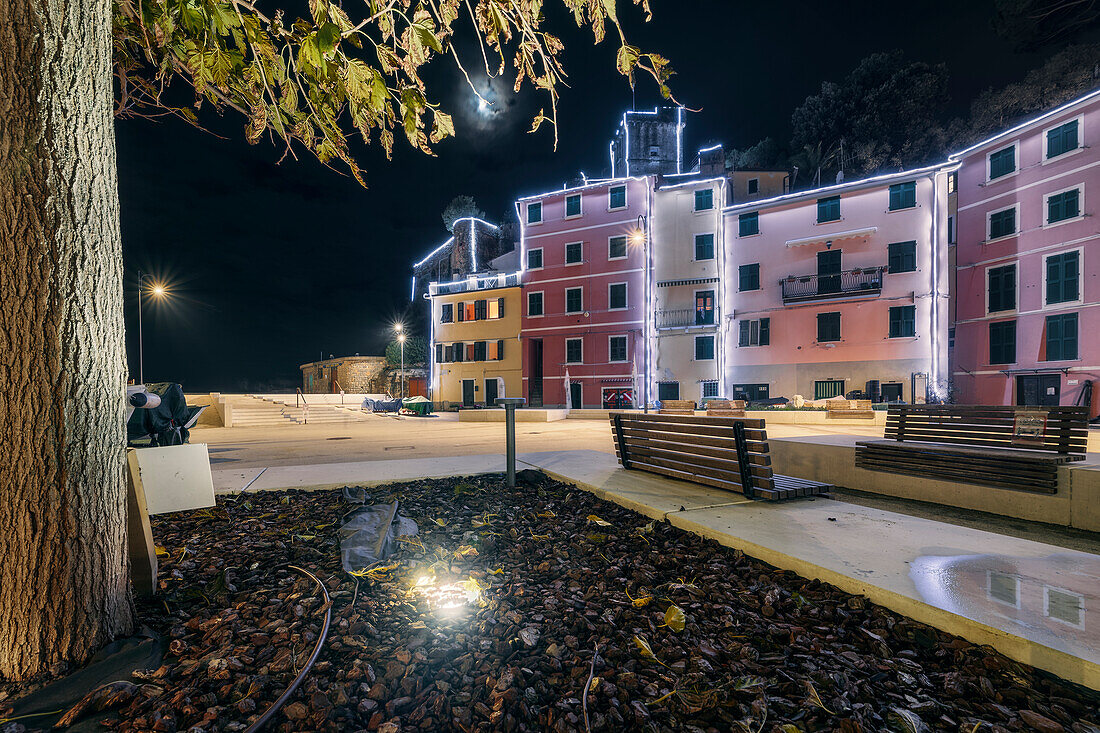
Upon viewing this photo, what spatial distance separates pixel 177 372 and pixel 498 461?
2764 inches

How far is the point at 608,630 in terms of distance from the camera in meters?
1.91

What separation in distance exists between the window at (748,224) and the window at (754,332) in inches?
199

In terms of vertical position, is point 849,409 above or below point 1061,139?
below

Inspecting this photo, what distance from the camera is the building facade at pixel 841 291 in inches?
845

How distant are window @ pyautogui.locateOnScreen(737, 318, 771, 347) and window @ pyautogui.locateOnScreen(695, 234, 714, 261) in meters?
4.32

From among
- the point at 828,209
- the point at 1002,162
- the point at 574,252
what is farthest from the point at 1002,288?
the point at 574,252

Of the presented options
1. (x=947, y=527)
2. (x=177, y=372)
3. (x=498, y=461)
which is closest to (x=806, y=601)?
(x=947, y=527)

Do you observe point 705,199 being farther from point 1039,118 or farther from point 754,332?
point 1039,118

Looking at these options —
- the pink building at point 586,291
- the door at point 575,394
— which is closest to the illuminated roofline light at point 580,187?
the pink building at point 586,291

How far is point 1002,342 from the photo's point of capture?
2084cm

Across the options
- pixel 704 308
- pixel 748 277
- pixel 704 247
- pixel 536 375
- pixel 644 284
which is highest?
pixel 704 247

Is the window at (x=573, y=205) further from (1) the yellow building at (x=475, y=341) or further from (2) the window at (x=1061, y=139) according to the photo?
(2) the window at (x=1061, y=139)

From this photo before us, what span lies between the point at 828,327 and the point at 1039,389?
839 cm

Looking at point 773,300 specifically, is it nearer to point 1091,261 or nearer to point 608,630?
point 1091,261
